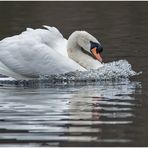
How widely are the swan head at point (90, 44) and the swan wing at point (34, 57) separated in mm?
540

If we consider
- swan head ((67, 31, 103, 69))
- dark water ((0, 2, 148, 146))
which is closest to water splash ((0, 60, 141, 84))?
dark water ((0, 2, 148, 146))

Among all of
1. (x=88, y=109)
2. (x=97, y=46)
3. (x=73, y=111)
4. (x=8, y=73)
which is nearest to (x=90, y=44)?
(x=97, y=46)

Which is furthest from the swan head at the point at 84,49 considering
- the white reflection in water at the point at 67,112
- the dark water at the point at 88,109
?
the white reflection in water at the point at 67,112

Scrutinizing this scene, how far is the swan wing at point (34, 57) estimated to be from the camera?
14.6m

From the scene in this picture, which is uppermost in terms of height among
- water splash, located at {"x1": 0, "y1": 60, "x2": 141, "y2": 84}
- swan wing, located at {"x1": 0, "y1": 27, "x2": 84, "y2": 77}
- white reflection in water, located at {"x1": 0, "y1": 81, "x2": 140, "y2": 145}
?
swan wing, located at {"x1": 0, "y1": 27, "x2": 84, "y2": 77}

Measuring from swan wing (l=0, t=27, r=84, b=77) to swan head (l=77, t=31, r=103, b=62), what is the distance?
1.77 ft

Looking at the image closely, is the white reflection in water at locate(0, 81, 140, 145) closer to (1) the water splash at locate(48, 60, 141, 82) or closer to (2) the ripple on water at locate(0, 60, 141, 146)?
(2) the ripple on water at locate(0, 60, 141, 146)

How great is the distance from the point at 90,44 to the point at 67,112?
395 centimetres

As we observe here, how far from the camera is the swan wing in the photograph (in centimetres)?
1461

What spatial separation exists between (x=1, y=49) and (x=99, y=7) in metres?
12.9

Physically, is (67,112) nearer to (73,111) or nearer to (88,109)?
(73,111)

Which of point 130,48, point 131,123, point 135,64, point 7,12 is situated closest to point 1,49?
point 135,64

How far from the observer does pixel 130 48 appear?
17.7 metres

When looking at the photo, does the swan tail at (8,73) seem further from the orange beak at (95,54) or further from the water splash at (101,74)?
the orange beak at (95,54)
